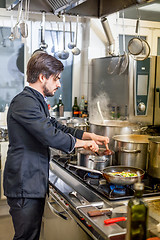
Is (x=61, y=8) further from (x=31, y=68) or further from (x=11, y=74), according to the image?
(x=11, y=74)

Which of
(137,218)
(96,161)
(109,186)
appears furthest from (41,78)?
(137,218)

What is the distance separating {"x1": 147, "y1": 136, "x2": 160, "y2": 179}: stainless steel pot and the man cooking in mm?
340

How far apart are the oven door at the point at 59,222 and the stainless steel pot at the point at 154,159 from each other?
1.77 feet

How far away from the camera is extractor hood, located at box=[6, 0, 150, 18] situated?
204cm

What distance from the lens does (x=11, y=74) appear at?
3.74 meters

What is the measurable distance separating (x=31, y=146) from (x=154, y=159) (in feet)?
2.32

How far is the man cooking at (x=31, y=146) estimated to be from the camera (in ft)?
5.25

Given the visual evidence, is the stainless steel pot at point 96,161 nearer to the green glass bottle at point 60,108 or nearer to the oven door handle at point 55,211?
the oven door handle at point 55,211

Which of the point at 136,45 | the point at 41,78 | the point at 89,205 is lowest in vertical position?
the point at 89,205

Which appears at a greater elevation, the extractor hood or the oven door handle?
the extractor hood

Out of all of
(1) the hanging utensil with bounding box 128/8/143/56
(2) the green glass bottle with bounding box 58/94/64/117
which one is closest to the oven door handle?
(1) the hanging utensil with bounding box 128/8/143/56

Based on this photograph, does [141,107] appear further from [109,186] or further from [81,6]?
[109,186]

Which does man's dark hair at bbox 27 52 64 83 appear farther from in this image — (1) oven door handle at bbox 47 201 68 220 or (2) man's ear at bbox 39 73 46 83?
(1) oven door handle at bbox 47 201 68 220

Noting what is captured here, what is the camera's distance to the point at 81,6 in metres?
2.27
